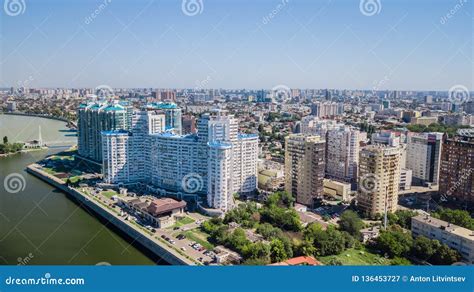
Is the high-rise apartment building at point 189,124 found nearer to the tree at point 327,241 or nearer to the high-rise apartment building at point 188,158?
the high-rise apartment building at point 188,158

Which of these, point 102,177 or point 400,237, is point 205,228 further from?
point 102,177

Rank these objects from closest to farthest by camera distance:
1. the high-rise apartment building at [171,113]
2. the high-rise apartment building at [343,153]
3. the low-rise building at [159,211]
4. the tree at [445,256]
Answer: the tree at [445,256]
the low-rise building at [159,211]
the high-rise apartment building at [343,153]
the high-rise apartment building at [171,113]

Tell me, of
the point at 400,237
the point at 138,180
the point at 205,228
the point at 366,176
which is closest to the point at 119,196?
the point at 138,180

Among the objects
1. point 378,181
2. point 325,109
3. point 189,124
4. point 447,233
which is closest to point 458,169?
point 378,181

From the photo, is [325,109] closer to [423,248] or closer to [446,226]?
[446,226]

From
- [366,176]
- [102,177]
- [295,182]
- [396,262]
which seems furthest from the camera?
[102,177]
